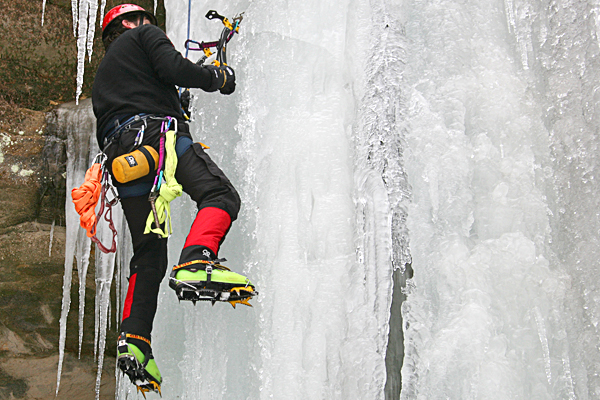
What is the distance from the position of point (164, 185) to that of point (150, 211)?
0.48 feet

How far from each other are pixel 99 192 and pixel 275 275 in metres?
0.75

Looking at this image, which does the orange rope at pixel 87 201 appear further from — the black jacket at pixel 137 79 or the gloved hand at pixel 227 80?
the gloved hand at pixel 227 80

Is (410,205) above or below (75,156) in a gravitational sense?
below

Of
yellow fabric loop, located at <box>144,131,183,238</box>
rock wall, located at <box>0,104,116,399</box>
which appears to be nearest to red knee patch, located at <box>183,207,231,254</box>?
yellow fabric loop, located at <box>144,131,183,238</box>

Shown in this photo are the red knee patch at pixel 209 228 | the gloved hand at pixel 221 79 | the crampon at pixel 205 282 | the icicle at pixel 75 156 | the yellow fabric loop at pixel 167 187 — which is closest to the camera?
the crampon at pixel 205 282

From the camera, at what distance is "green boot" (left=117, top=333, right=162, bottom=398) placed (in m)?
1.72

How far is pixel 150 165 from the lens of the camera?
182cm

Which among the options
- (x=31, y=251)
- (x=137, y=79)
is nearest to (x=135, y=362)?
(x=137, y=79)

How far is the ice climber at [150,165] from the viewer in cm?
174

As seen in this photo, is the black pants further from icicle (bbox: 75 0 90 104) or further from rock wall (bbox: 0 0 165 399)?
rock wall (bbox: 0 0 165 399)

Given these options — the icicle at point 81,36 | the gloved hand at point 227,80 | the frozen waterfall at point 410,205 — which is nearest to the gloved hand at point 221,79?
the gloved hand at point 227,80

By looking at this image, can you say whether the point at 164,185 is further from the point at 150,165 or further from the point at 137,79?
the point at 137,79

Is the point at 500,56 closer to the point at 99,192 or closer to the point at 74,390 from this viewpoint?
the point at 99,192

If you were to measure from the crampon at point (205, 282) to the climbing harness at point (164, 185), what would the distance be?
285 millimetres
